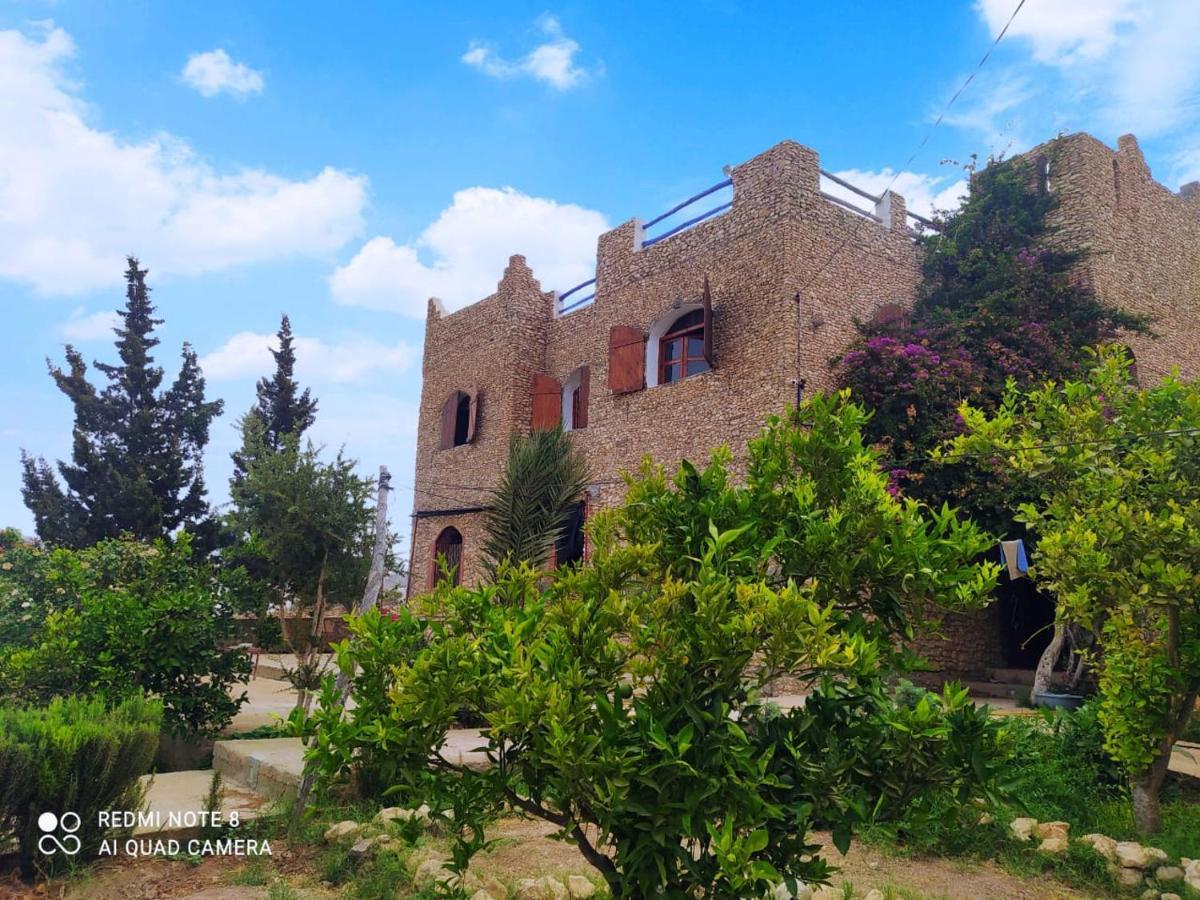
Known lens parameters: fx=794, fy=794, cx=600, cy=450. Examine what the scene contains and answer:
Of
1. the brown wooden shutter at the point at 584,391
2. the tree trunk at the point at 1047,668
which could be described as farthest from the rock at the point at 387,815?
the brown wooden shutter at the point at 584,391

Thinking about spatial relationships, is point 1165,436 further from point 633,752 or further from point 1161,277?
point 1161,277

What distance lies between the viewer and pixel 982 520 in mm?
11141

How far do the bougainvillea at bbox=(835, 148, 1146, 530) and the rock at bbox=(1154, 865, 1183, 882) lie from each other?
220 inches

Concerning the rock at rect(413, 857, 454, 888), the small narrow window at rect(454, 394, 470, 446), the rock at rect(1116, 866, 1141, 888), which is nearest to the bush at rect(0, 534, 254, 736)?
the rock at rect(413, 857, 454, 888)

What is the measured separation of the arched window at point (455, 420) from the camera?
17.8 metres

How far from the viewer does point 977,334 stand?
39.3ft

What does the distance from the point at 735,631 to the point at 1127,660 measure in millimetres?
4754

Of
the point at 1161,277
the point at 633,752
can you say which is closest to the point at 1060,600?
the point at 633,752

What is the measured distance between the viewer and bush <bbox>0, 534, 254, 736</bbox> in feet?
23.7

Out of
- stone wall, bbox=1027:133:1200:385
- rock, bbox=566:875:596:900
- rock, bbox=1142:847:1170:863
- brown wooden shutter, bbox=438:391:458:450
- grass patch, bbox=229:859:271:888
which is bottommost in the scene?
grass patch, bbox=229:859:271:888

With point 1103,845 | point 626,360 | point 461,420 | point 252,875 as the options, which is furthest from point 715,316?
point 252,875

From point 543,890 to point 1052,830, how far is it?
3744 millimetres

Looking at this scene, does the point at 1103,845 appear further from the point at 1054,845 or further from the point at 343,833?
the point at 343,833

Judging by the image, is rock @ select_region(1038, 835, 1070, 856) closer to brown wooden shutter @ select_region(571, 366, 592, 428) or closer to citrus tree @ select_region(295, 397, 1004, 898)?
citrus tree @ select_region(295, 397, 1004, 898)
